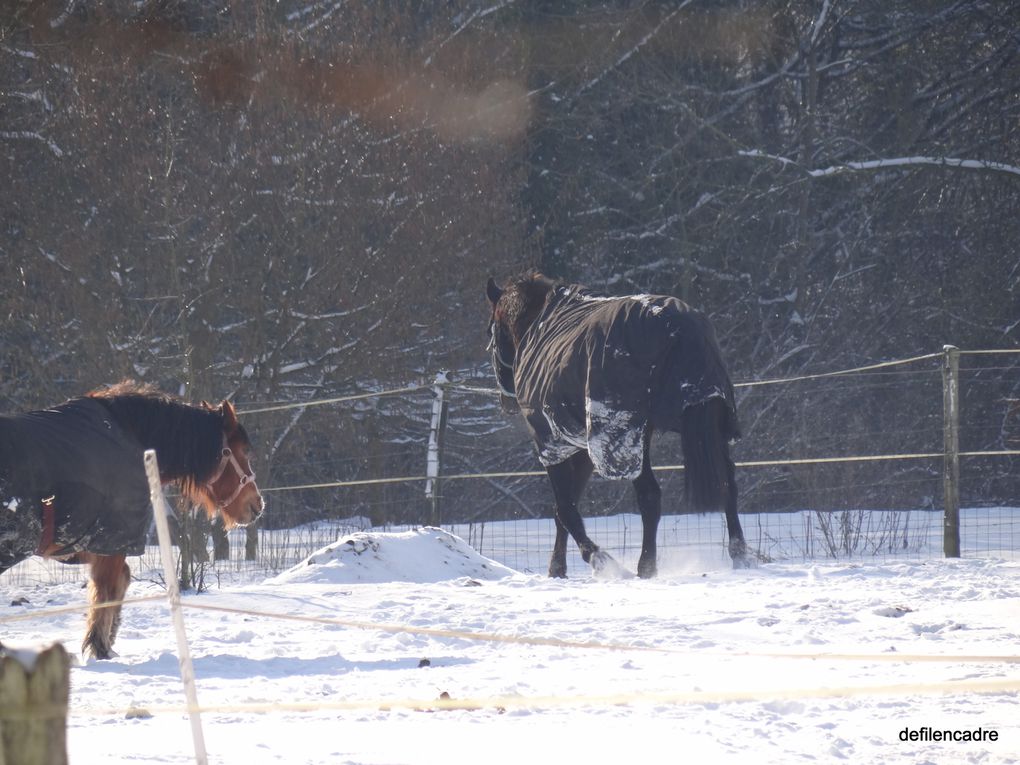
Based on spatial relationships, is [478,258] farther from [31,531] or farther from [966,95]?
[31,531]

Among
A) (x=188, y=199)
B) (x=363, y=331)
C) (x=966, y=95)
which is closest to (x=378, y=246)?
(x=363, y=331)

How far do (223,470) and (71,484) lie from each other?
110cm

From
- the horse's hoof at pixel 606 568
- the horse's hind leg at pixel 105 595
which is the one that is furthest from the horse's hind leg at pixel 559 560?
the horse's hind leg at pixel 105 595

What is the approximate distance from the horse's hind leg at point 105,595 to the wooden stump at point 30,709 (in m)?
Result: 3.33

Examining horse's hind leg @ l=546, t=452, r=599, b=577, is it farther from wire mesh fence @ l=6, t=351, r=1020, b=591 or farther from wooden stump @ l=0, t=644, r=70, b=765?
wooden stump @ l=0, t=644, r=70, b=765

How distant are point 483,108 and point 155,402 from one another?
11.7m

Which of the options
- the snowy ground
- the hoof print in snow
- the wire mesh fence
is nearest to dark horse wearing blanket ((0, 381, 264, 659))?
the snowy ground

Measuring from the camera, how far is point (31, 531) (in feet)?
17.0

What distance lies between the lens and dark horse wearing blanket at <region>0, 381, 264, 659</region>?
5191mm

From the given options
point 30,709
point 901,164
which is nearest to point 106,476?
point 30,709

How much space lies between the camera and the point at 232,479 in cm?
641

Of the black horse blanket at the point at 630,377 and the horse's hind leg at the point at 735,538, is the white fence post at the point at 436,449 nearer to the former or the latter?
the black horse blanket at the point at 630,377

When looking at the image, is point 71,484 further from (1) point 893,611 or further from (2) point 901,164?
(2) point 901,164

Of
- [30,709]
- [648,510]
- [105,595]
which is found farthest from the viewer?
[648,510]
